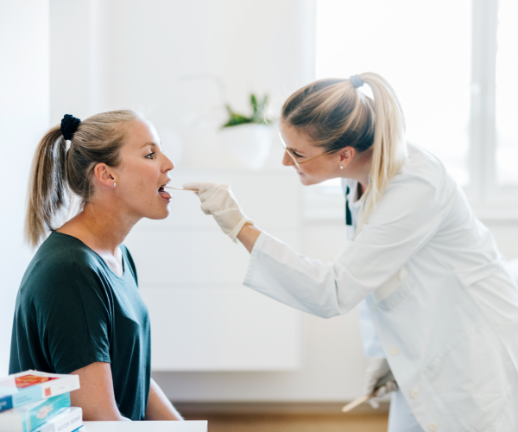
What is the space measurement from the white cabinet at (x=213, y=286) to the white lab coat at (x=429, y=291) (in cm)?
81

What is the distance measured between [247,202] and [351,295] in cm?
95

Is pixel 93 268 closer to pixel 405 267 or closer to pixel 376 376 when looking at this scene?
pixel 405 267

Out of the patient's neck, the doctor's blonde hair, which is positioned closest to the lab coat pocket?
the doctor's blonde hair

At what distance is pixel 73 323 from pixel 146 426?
236mm

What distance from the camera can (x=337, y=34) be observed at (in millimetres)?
2510

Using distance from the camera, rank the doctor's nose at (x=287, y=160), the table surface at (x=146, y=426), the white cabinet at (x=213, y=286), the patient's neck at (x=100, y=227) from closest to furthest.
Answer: the table surface at (x=146, y=426) → the patient's neck at (x=100, y=227) → the doctor's nose at (x=287, y=160) → the white cabinet at (x=213, y=286)

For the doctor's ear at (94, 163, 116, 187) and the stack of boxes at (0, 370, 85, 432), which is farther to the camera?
the doctor's ear at (94, 163, 116, 187)

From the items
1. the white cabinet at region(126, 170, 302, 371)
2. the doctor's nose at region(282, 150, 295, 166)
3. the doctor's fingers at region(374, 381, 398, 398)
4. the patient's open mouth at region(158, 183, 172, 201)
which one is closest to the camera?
the patient's open mouth at region(158, 183, 172, 201)

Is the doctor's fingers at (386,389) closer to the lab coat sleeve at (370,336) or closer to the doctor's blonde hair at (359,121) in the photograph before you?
the lab coat sleeve at (370,336)

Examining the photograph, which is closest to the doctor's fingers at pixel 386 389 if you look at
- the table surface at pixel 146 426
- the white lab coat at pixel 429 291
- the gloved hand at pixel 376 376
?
the gloved hand at pixel 376 376

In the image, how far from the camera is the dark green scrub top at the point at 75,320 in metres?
0.92

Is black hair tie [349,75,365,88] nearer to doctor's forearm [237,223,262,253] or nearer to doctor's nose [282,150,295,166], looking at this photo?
doctor's nose [282,150,295,166]

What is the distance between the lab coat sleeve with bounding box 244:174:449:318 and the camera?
116 centimetres

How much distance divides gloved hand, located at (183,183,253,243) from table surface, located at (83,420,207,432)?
0.46 m
